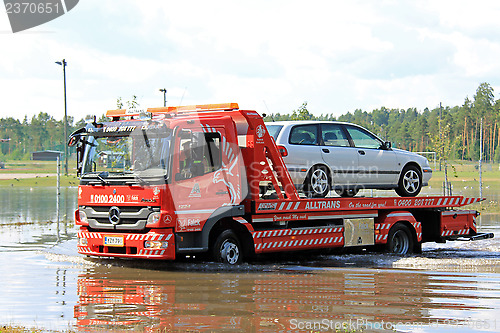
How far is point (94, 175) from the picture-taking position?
11.2 metres

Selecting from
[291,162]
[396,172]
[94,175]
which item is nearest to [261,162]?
[291,162]

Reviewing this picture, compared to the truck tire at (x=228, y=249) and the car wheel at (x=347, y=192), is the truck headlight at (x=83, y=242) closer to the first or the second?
the truck tire at (x=228, y=249)

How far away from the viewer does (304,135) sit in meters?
12.7

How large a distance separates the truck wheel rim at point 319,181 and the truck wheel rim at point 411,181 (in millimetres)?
2443

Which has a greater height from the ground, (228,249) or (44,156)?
(44,156)

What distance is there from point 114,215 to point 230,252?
6.88ft

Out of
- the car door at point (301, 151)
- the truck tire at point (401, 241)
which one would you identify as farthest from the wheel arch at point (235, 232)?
the truck tire at point (401, 241)

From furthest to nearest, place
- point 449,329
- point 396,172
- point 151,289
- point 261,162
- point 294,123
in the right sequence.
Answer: point 396,172
point 294,123
point 261,162
point 151,289
point 449,329

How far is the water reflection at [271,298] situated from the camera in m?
7.64

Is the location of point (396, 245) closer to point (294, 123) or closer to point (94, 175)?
point (294, 123)

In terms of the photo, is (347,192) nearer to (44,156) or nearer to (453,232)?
(453,232)

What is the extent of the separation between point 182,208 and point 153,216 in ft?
1.60

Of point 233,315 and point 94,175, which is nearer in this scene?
point 233,315

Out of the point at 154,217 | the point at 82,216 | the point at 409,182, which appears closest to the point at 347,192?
the point at 409,182
